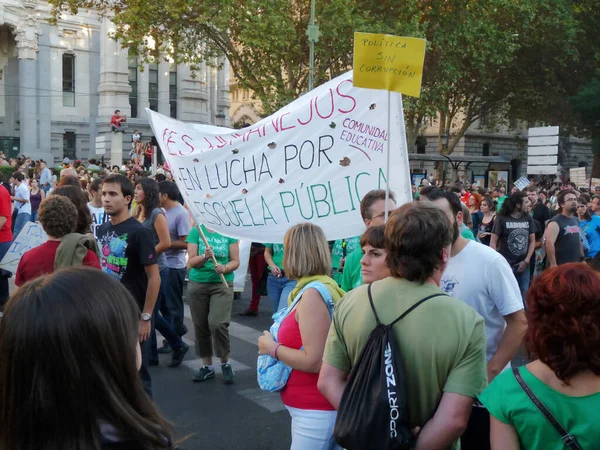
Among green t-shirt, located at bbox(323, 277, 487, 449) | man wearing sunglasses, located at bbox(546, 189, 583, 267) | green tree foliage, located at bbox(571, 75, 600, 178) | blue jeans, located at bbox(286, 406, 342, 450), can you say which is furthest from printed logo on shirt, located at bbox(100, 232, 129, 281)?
green tree foliage, located at bbox(571, 75, 600, 178)

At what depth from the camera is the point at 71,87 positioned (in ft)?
135

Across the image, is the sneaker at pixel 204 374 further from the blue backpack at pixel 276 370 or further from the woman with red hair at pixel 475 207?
the woman with red hair at pixel 475 207

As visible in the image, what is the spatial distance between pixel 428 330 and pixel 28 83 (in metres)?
40.9

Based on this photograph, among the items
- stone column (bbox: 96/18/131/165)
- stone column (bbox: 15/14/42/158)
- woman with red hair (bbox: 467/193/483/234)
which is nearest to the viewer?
woman with red hair (bbox: 467/193/483/234)

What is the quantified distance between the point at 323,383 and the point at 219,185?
2.67 m

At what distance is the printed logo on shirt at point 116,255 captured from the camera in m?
4.55

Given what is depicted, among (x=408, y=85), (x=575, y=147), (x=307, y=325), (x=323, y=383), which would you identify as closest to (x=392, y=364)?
(x=323, y=383)

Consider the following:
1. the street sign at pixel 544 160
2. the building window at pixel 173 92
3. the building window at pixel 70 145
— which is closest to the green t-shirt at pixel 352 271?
the street sign at pixel 544 160

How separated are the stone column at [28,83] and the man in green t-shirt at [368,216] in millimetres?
38448

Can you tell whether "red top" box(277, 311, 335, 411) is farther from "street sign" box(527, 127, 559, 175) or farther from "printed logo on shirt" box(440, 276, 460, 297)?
"street sign" box(527, 127, 559, 175)

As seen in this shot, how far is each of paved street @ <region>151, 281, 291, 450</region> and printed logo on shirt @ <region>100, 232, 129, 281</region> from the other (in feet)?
3.86

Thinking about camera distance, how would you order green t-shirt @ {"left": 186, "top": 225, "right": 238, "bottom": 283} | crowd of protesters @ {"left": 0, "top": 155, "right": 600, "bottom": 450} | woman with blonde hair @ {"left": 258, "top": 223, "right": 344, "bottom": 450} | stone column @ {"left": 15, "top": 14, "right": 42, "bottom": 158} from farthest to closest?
1. stone column @ {"left": 15, "top": 14, "right": 42, "bottom": 158}
2. green t-shirt @ {"left": 186, "top": 225, "right": 238, "bottom": 283}
3. woman with blonde hair @ {"left": 258, "top": 223, "right": 344, "bottom": 450}
4. crowd of protesters @ {"left": 0, "top": 155, "right": 600, "bottom": 450}

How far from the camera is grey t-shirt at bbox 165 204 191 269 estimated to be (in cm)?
692

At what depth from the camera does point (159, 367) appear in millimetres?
6340
